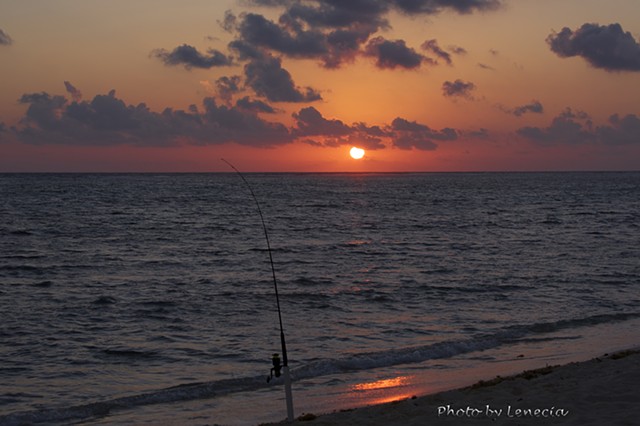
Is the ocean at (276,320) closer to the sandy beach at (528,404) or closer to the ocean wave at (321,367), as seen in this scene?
the ocean wave at (321,367)

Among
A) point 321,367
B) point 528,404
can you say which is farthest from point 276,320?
point 528,404

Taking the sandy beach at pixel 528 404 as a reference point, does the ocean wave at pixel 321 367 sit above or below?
below

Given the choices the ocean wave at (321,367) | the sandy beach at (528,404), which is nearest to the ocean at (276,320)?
the ocean wave at (321,367)

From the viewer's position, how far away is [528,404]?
29.5 ft

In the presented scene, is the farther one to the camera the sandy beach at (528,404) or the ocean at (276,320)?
the ocean at (276,320)

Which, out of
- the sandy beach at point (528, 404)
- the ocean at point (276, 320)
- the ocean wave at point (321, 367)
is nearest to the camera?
the sandy beach at point (528, 404)

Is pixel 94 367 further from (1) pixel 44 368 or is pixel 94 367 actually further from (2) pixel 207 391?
(2) pixel 207 391

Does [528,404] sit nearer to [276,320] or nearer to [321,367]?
[321,367]

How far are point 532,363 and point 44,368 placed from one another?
9.20 m

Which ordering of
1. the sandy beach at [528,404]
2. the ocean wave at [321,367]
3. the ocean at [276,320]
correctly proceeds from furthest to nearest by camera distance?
the ocean at [276,320]
the ocean wave at [321,367]
the sandy beach at [528,404]

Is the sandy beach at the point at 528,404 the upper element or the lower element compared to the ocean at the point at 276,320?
upper

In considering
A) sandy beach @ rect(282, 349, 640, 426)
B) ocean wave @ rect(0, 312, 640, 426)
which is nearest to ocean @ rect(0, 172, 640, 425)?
ocean wave @ rect(0, 312, 640, 426)

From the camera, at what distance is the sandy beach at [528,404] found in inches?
329

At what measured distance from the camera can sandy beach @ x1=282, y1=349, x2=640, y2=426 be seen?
8.35 m
